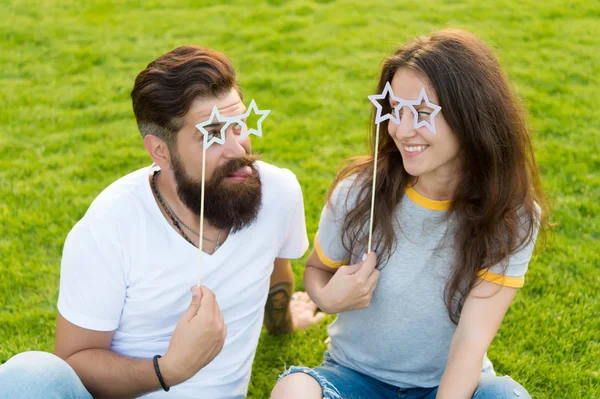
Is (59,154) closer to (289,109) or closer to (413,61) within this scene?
(289,109)

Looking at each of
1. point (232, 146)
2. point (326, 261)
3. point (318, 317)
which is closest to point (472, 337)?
point (326, 261)

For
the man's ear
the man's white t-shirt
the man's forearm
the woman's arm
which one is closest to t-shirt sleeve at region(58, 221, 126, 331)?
the man's white t-shirt

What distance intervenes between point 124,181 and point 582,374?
2166 mm

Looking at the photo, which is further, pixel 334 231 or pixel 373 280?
pixel 334 231

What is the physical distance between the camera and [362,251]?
271 centimetres

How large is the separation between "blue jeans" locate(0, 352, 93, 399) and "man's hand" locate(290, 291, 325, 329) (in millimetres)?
1330

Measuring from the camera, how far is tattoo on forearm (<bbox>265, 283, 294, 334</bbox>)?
3303 millimetres

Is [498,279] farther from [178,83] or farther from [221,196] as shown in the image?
[178,83]

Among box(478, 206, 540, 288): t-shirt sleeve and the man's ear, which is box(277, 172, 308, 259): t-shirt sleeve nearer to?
the man's ear

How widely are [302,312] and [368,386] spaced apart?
932mm

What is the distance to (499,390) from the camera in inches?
96.3

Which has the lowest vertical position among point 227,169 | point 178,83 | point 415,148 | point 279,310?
point 279,310

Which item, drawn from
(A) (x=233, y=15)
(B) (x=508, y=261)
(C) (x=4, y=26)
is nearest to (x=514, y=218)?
(B) (x=508, y=261)

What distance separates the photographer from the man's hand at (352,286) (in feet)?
8.31
